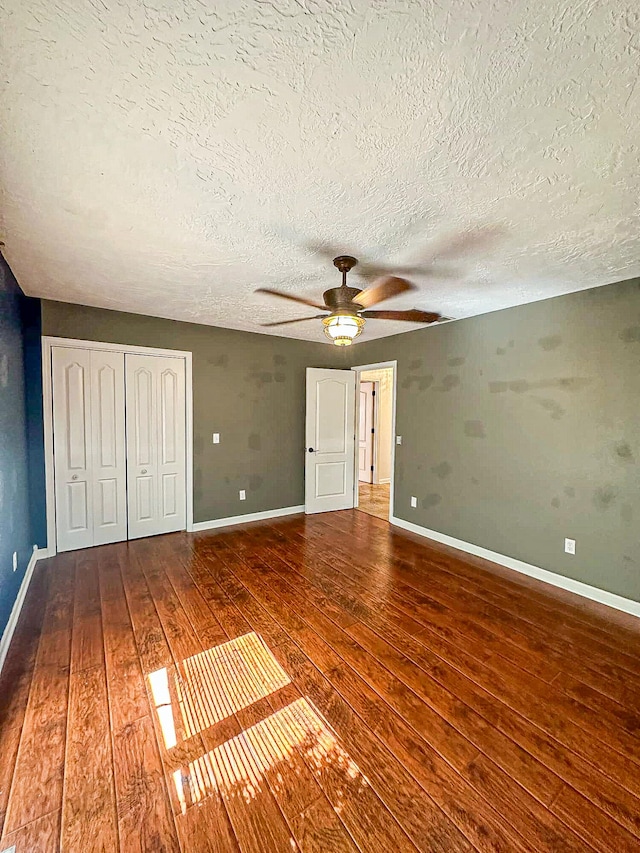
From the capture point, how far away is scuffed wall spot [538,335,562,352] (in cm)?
307

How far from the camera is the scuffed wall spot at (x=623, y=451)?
2.70 m

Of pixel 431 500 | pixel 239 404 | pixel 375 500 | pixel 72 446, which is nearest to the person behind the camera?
pixel 72 446

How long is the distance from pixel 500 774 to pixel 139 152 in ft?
9.53

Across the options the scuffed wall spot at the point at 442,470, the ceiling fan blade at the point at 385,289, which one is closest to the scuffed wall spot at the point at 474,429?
the scuffed wall spot at the point at 442,470

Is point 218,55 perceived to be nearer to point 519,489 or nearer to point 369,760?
point 369,760

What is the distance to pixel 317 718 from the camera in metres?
1.70

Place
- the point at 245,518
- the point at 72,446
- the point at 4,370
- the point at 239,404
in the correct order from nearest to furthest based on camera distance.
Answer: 1. the point at 4,370
2. the point at 72,446
3. the point at 239,404
4. the point at 245,518

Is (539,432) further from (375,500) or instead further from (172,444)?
(172,444)

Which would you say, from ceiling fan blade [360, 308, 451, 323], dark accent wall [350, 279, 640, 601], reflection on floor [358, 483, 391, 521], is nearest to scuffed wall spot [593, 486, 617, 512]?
dark accent wall [350, 279, 640, 601]

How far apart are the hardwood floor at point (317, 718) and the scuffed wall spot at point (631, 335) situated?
205 cm

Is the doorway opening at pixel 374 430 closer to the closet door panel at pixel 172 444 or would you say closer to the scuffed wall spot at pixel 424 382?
the scuffed wall spot at pixel 424 382

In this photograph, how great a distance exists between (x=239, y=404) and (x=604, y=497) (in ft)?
12.5

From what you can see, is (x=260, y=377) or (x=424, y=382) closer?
(x=424, y=382)

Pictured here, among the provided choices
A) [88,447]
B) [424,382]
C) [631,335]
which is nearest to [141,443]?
[88,447]
